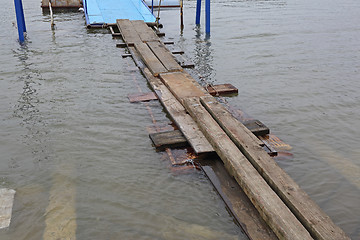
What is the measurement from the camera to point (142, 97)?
26.5 ft

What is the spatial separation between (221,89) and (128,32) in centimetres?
652

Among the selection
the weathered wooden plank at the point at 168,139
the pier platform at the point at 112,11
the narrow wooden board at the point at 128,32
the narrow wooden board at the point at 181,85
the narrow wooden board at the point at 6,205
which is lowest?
the narrow wooden board at the point at 6,205

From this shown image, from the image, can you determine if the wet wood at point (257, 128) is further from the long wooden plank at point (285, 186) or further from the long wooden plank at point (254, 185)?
the long wooden plank at point (254, 185)

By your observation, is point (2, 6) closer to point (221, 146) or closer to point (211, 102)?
point (211, 102)

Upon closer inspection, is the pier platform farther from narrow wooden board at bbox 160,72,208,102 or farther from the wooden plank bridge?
the wooden plank bridge

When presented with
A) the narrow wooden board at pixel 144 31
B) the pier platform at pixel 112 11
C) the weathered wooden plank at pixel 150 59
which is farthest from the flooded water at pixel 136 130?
the pier platform at pixel 112 11

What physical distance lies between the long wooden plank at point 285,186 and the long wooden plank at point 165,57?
3553 millimetres

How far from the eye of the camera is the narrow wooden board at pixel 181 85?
7.67 m

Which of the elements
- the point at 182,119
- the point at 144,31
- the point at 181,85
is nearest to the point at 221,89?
the point at 181,85

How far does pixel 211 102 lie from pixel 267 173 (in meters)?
2.57

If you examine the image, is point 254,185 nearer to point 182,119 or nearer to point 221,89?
point 182,119

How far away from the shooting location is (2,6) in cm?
2059

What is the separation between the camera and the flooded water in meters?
4.39

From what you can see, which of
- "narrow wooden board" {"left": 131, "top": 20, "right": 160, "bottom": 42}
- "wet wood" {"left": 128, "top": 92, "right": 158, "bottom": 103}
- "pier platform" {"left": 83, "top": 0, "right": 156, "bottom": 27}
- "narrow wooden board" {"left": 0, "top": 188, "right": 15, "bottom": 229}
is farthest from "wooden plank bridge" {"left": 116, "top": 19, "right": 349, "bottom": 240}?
"pier platform" {"left": 83, "top": 0, "right": 156, "bottom": 27}
